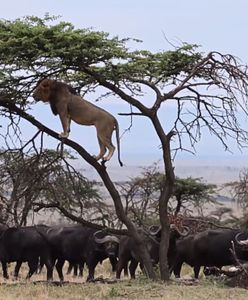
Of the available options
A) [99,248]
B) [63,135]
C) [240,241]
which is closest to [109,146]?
[63,135]

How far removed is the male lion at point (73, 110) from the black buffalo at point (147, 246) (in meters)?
3.02

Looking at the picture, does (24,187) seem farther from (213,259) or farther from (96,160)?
(213,259)

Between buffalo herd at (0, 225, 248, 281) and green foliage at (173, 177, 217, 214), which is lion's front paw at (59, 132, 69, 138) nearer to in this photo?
buffalo herd at (0, 225, 248, 281)

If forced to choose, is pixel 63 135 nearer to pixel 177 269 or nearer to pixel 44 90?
pixel 44 90

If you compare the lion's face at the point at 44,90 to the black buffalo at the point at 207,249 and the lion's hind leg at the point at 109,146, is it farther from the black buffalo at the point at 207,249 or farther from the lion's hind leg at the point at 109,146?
the black buffalo at the point at 207,249

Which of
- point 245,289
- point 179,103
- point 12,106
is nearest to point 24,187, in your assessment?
point 12,106

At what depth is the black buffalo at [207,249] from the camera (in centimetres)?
2077

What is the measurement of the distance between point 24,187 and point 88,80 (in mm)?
2701

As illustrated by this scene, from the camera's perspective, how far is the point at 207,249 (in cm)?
2106

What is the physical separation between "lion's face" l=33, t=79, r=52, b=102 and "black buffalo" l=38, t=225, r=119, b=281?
18.5 ft

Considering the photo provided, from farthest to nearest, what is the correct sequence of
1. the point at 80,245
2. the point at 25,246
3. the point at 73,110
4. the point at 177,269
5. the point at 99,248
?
1. the point at 177,269
2. the point at 80,245
3. the point at 99,248
4. the point at 25,246
5. the point at 73,110

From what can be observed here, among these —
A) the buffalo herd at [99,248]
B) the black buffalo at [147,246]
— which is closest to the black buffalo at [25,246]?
the buffalo herd at [99,248]

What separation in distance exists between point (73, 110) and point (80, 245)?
6354 mm

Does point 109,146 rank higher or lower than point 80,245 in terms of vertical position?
higher
